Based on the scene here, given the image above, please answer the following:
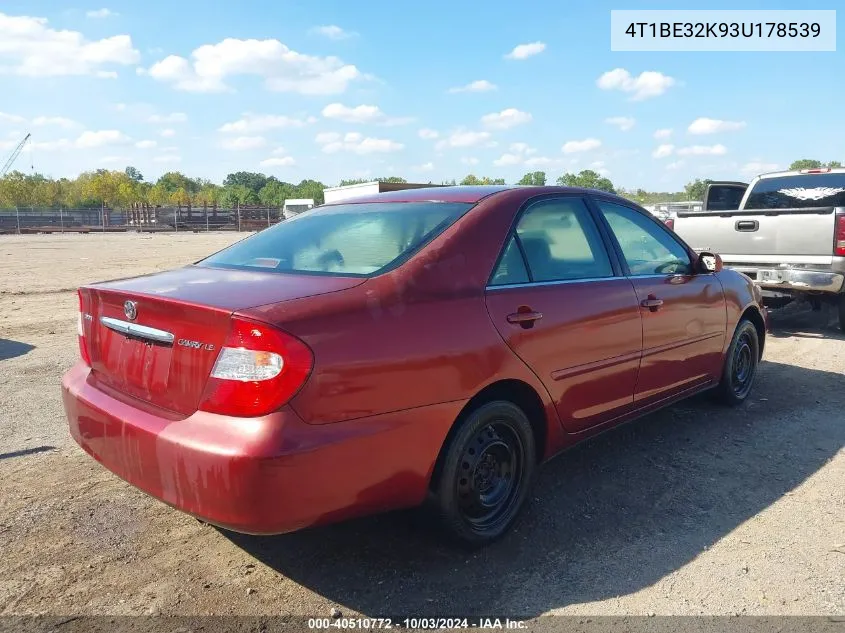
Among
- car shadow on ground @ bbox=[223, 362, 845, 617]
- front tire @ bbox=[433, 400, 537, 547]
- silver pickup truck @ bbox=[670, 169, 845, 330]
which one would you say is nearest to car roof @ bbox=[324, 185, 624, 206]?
front tire @ bbox=[433, 400, 537, 547]

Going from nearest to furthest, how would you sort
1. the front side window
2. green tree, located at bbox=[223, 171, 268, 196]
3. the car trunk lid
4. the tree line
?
the car trunk lid
the front side window
the tree line
green tree, located at bbox=[223, 171, 268, 196]

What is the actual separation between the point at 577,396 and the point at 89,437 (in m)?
2.28

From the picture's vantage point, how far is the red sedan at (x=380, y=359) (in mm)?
2221

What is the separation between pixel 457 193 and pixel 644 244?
4.55ft

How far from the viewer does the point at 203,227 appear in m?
55.4

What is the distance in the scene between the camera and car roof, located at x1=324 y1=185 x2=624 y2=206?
10.9ft

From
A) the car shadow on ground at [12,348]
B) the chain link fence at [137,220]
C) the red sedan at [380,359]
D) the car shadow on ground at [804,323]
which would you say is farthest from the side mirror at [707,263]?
the chain link fence at [137,220]

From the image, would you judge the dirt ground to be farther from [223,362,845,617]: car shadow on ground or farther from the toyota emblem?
the toyota emblem

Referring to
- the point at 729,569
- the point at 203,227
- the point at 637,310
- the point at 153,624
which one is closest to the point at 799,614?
the point at 729,569

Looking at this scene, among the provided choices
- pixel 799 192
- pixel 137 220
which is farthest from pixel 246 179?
pixel 799 192

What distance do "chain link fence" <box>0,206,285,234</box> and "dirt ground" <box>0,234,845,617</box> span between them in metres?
53.5

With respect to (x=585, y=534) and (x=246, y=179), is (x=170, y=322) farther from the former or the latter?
(x=246, y=179)

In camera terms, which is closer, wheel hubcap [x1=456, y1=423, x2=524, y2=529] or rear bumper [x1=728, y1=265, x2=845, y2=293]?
wheel hubcap [x1=456, y1=423, x2=524, y2=529]

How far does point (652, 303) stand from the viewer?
377 centimetres
